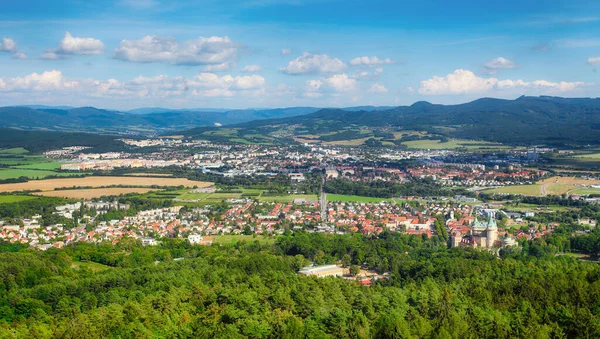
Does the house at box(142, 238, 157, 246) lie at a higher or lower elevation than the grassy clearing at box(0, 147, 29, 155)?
lower

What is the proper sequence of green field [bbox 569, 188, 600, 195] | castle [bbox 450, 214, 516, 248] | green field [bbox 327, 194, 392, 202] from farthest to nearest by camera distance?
green field [bbox 569, 188, 600, 195] → green field [bbox 327, 194, 392, 202] → castle [bbox 450, 214, 516, 248]

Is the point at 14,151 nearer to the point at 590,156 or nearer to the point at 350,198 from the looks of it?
the point at 350,198

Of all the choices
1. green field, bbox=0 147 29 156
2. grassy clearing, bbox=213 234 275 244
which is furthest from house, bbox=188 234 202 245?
green field, bbox=0 147 29 156

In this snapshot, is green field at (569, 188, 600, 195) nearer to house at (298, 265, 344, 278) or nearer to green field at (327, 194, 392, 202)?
green field at (327, 194, 392, 202)

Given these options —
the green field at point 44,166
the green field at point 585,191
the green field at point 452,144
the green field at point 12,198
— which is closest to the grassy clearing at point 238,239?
the green field at point 12,198

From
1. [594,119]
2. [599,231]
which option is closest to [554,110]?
[594,119]

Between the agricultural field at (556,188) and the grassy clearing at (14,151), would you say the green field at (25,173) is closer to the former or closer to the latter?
the grassy clearing at (14,151)

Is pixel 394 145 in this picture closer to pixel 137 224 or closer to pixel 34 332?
pixel 137 224
